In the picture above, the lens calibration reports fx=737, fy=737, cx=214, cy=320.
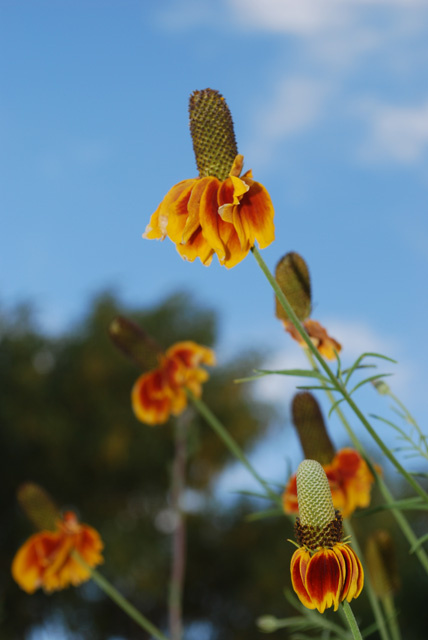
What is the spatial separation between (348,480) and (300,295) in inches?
13.1

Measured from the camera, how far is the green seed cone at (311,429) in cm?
114

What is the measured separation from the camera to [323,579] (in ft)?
1.95

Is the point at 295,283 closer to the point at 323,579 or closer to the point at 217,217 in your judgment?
the point at 217,217

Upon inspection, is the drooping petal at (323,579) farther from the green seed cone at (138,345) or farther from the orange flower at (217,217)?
the green seed cone at (138,345)

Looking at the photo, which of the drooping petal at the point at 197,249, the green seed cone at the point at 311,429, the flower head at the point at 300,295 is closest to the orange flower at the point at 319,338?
the flower head at the point at 300,295

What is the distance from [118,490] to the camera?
963 cm

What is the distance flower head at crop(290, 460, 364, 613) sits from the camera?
583 mm

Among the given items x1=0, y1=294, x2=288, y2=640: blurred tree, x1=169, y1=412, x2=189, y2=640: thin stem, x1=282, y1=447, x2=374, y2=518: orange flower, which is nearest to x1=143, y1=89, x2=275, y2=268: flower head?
x1=282, y1=447, x2=374, y2=518: orange flower

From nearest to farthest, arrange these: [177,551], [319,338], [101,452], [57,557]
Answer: [319,338]
[57,557]
[177,551]
[101,452]

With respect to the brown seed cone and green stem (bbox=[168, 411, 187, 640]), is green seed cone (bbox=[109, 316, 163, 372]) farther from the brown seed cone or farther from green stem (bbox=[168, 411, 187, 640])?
the brown seed cone

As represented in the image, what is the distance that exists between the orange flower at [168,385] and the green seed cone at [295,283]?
533 millimetres

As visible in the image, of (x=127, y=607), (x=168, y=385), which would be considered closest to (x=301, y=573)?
(x=127, y=607)

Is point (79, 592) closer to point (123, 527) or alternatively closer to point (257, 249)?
point (123, 527)

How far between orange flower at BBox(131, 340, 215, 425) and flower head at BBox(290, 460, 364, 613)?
0.94 metres
